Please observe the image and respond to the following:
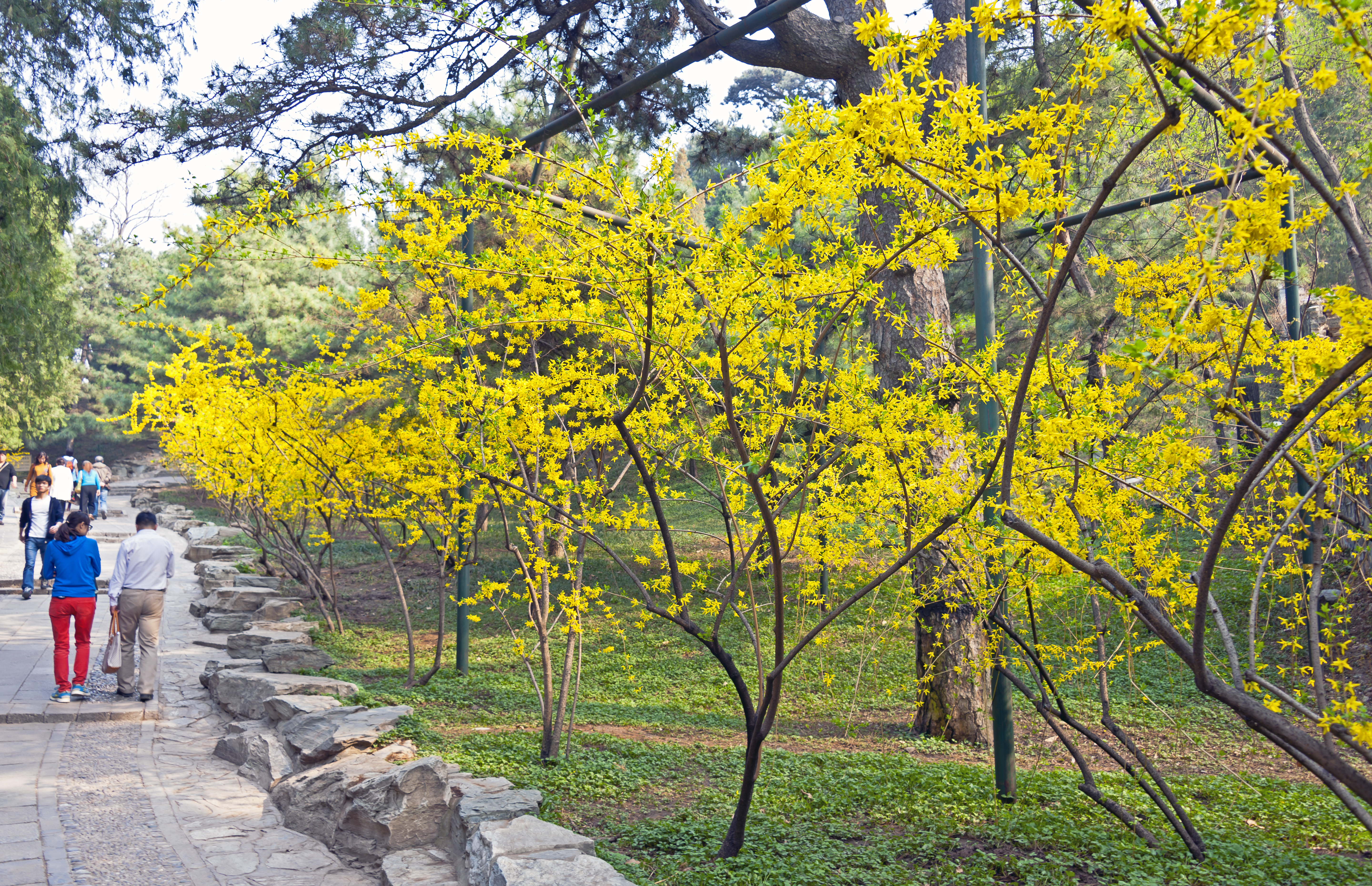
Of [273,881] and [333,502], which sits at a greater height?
[333,502]

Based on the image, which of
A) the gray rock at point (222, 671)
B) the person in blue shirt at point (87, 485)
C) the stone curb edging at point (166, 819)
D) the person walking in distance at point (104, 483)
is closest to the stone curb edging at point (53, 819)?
the stone curb edging at point (166, 819)

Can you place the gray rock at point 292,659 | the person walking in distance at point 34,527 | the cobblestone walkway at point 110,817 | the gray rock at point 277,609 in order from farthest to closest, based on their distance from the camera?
the person walking in distance at point 34,527, the gray rock at point 277,609, the gray rock at point 292,659, the cobblestone walkway at point 110,817

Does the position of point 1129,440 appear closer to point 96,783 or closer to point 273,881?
point 273,881

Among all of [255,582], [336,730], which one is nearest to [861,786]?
[336,730]

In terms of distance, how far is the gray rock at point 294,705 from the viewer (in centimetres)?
641

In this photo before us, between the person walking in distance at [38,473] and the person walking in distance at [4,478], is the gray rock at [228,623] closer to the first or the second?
the person walking in distance at [38,473]

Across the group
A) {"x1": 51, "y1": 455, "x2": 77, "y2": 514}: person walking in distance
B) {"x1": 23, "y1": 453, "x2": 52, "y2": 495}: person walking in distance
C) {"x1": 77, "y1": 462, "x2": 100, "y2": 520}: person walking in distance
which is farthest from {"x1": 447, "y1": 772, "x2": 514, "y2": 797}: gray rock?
{"x1": 77, "y1": 462, "x2": 100, "y2": 520}: person walking in distance

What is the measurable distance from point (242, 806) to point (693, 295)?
4059mm

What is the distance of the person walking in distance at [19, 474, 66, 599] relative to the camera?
11.3m

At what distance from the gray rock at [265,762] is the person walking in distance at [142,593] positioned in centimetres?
174

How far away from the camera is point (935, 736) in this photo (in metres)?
7.08

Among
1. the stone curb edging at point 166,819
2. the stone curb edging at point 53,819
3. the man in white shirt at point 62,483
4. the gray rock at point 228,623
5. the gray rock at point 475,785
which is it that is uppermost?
the man in white shirt at point 62,483

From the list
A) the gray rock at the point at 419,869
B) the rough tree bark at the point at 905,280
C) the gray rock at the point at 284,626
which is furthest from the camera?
the gray rock at the point at 284,626

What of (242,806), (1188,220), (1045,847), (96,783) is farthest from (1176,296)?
(96,783)
